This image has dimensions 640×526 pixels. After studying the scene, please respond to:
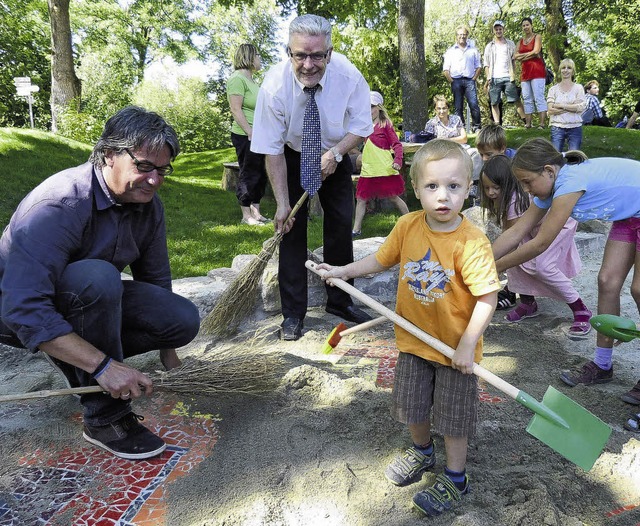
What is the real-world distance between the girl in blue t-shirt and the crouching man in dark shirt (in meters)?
1.75

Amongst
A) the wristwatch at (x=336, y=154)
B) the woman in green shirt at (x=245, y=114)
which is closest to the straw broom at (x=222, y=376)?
the wristwatch at (x=336, y=154)

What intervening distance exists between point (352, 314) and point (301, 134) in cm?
123

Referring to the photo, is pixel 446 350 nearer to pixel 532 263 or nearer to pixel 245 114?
pixel 532 263

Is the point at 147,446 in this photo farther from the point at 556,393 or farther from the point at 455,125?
the point at 455,125

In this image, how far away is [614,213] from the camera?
2.74 meters

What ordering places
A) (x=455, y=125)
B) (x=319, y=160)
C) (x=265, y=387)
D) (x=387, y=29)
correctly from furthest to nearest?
(x=387, y=29), (x=455, y=125), (x=319, y=160), (x=265, y=387)

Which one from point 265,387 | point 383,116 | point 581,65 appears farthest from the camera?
point 581,65

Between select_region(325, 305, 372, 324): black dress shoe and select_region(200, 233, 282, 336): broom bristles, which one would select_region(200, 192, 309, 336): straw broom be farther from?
select_region(325, 305, 372, 324): black dress shoe

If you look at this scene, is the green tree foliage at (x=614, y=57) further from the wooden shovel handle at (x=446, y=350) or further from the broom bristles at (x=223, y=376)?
the wooden shovel handle at (x=446, y=350)

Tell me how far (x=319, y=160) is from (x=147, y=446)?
1811mm

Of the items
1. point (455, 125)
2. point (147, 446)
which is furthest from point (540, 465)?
point (455, 125)

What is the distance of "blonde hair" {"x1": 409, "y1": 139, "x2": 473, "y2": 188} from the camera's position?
1.95m

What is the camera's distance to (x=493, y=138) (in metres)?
4.27

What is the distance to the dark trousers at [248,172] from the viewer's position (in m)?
5.81
